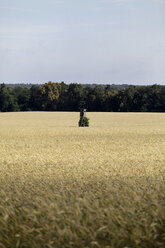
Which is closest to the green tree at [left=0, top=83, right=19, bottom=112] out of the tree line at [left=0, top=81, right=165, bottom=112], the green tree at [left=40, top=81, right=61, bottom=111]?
the tree line at [left=0, top=81, right=165, bottom=112]

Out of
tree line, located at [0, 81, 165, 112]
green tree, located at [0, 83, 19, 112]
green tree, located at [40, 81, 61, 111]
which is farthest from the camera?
green tree, located at [40, 81, 61, 111]

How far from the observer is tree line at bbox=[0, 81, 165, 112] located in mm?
70000

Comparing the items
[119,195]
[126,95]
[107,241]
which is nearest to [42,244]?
[107,241]

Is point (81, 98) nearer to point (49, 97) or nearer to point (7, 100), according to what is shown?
point (49, 97)

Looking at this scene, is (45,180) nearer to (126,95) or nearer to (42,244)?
(42,244)

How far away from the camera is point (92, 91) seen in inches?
2844

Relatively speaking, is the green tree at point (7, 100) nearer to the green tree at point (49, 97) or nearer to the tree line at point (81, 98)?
the tree line at point (81, 98)

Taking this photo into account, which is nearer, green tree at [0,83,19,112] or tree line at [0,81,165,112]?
tree line at [0,81,165,112]

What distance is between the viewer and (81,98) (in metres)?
71.7

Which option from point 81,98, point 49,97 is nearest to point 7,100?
point 49,97

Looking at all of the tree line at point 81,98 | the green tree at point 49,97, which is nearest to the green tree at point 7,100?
the tree line at point 81,98

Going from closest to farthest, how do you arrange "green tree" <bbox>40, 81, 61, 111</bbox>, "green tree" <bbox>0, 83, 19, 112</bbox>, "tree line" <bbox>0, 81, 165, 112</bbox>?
"tree line" <bbox>0, 81, 165, 112</bbox>
"green tree" <bbox>0, 83, 19, 112</bbox>
"green tree" <bbox>40, 81, 61, 111</bbox>

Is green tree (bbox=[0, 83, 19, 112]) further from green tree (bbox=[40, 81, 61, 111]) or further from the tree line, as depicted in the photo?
green tree (bbox=[40, 81, 61, 111])

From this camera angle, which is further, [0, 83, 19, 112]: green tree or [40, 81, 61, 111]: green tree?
[40, 81, 61, 111]: green tree
